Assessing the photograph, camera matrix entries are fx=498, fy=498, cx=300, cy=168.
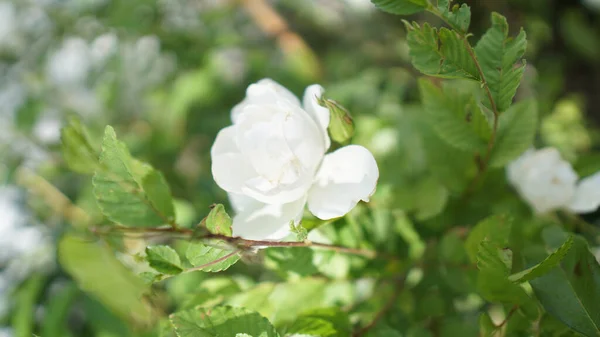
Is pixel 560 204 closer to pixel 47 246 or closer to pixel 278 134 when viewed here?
pixel 278 134

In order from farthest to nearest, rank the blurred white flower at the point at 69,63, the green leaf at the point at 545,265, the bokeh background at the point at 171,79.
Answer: the blurred white flower at the point at 69,63 → the bokeh background at the point at 171,79 → the green leaf at the point at 545,265

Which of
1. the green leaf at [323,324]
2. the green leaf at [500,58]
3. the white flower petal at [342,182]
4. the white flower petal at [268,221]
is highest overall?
the green leaf at [500,58]

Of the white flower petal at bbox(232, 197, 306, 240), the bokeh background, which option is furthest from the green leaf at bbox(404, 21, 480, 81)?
the bokeh background

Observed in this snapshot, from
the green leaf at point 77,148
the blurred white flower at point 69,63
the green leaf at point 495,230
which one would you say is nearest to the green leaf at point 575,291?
the green leaf at point 495,230

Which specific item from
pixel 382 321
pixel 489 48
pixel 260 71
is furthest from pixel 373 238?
pixel 260 71

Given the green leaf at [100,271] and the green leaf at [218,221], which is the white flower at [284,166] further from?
the green leaf at [100,271]

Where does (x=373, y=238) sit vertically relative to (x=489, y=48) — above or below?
below

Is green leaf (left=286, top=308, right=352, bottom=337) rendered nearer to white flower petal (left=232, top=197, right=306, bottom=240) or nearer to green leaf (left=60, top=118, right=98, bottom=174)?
white flower petal (left=232, top=197, right=306, bottom=240)
